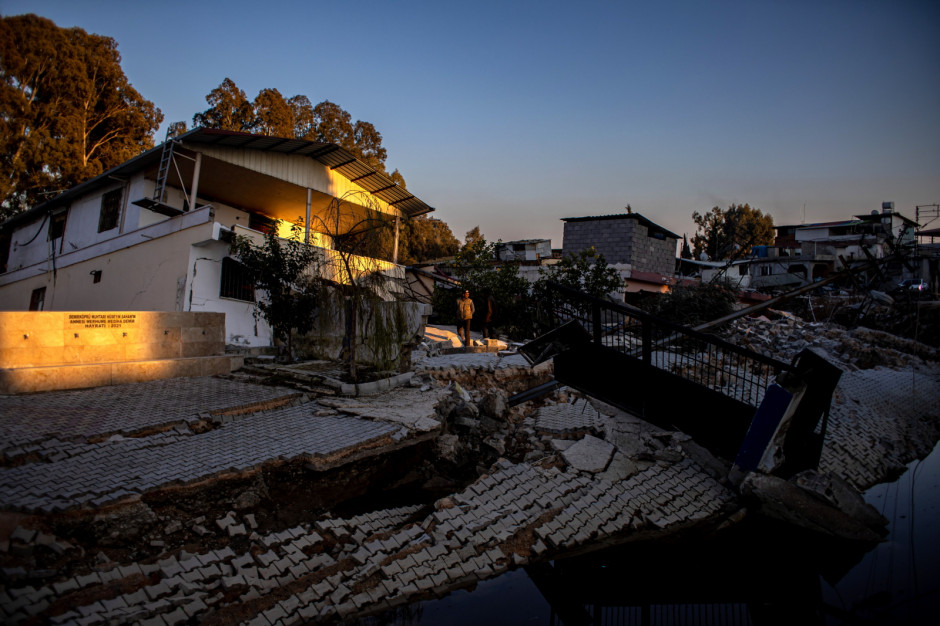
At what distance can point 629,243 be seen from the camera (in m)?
25.6

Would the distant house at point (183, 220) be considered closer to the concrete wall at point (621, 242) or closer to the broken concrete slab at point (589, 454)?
the broken concrete slab at point (589, 454)

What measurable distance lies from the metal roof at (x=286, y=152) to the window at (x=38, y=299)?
2966 mm

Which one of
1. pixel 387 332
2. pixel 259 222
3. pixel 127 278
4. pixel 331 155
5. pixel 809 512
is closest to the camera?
pixel 809 512

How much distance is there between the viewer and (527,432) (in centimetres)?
633

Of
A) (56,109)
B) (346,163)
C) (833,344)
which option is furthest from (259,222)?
(833,344)

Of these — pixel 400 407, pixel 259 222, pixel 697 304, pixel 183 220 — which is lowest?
pixel 400 407

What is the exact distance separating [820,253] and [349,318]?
134 ft

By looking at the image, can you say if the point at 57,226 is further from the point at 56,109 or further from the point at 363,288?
the point at 363,288

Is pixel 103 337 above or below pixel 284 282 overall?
below

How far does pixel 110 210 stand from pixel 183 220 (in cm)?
484

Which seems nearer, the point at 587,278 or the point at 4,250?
the point at 587,278

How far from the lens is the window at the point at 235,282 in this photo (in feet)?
40.4

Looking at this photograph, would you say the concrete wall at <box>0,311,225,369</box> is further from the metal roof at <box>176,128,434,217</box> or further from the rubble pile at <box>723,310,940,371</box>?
the rubble pile at <box>723,310,940,371</box>

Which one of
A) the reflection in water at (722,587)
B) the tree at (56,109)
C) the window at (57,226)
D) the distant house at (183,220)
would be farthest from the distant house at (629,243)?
the tree at (56,109)
